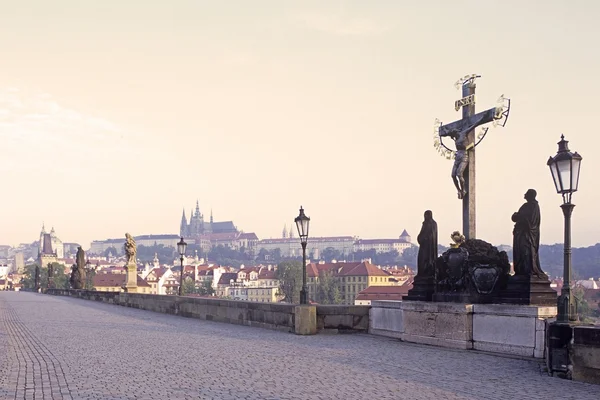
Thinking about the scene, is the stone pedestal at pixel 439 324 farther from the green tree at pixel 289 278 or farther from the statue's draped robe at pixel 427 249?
the green tree at pixel 289 278

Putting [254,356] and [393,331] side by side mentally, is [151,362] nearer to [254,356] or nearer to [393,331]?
[254,356]

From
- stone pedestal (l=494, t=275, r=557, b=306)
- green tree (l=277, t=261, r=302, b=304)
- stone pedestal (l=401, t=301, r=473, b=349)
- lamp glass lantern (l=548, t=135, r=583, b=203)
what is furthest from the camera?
green tree (l=277, t=261, r=302, b=304)

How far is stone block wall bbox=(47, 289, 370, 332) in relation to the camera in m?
17.1

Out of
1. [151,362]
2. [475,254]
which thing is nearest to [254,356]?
[151,362]

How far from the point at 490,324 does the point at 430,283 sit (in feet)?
7.32

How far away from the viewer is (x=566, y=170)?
33.8ft

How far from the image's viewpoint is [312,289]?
168 m

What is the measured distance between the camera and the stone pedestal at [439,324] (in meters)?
12.8

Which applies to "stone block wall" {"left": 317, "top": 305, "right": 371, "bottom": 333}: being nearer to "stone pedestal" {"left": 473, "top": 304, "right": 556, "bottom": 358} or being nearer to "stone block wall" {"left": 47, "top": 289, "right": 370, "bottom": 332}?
"stone block wall" {"left": 47, "top": 289, "right": 370, "bottom": 332}

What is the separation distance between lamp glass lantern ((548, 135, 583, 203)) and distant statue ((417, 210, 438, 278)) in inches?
179

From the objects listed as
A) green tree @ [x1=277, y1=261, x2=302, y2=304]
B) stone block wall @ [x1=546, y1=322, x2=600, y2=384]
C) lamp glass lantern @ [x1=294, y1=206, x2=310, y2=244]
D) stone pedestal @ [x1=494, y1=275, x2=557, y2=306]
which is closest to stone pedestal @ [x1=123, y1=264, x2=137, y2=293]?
lamp glass lantern @ [x1=294, y1=206, x2=310, y2=244]

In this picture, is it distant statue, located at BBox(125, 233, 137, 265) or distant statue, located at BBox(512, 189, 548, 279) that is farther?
distant statue, located at BBox(125, 233, 137, 265)

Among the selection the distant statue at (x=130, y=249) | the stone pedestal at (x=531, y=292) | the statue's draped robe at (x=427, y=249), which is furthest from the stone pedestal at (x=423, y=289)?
the distant statue at (x=130, y=249)

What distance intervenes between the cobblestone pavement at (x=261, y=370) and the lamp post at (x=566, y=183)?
117 cm
